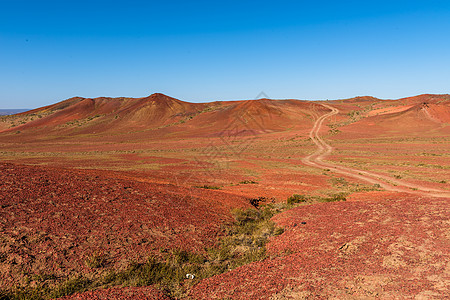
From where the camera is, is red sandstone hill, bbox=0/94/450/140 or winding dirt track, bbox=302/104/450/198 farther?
red sandstone hill, bbox=0/94/450/140

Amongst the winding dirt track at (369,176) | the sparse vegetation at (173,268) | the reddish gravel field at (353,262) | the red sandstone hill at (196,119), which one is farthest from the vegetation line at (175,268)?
the red sandstone hill at (196,119)

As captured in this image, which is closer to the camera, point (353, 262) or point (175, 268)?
point (353, 262)

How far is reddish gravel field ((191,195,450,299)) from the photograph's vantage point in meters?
6.44

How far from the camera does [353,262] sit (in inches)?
307

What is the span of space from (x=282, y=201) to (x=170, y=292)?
1195cm

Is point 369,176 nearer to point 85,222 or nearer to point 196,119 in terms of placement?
point 85,222

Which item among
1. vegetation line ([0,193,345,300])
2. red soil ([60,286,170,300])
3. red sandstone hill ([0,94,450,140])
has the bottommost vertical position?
vegetation line ([0,193,345,300])

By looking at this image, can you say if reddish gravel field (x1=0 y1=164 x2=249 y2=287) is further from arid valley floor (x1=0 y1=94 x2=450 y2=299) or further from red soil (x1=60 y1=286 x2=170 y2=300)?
red soil (x1=60 y1=286 x2=170 y2=300)

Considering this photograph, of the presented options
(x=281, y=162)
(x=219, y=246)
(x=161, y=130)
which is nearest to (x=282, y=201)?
(x=219, y=246)

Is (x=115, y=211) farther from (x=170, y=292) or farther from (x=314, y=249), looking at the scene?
(x=314, y=249)

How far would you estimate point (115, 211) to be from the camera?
1121 centimetres

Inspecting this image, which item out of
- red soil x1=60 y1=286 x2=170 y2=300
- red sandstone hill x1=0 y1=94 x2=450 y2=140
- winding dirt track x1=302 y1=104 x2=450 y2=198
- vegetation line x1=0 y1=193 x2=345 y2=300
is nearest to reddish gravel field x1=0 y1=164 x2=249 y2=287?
vegetation line x1=0 y1=193 x2=345 y2=300

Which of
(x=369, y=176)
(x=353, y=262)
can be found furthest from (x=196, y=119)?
(x=353, y=262)

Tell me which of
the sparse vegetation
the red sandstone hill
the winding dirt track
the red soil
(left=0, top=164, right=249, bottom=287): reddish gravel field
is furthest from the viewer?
the red sandstone hill
